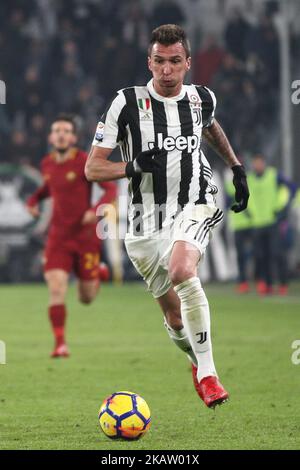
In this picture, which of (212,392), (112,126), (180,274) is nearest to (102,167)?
(112,126)

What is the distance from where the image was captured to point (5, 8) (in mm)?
21078

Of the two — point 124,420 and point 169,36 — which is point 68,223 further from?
point 124,420

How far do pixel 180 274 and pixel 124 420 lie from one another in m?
0.87

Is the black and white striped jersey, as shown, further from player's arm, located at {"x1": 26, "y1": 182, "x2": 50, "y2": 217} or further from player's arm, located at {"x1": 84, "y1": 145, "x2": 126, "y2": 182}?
player's arm, located at {"x1": 26, "y1": 182, "x2": 50, "y2": 217}

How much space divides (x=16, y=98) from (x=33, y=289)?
337 cm

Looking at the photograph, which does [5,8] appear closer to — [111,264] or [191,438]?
[111,264]

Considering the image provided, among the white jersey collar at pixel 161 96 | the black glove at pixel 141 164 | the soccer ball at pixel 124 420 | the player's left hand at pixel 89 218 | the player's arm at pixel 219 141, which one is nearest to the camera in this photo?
the soccer ball at pixel 124 420

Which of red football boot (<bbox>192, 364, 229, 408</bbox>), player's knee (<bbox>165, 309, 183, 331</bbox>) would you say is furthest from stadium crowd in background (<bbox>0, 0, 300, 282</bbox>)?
red football boot (<bbox>192, 364, 229, 408</bbox>)

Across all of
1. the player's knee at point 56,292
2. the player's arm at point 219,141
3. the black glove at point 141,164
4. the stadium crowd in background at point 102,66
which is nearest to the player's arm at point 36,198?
the player's knee at point 56,292

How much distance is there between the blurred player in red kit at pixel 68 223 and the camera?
1043 centimetres

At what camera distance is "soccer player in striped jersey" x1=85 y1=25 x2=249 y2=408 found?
6582 millimetres

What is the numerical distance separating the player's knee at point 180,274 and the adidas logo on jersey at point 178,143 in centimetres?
76

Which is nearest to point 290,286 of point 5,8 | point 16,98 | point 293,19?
point 293,19

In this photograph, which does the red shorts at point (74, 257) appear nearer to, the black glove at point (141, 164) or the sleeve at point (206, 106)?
the sleeve at point (206, 106)
